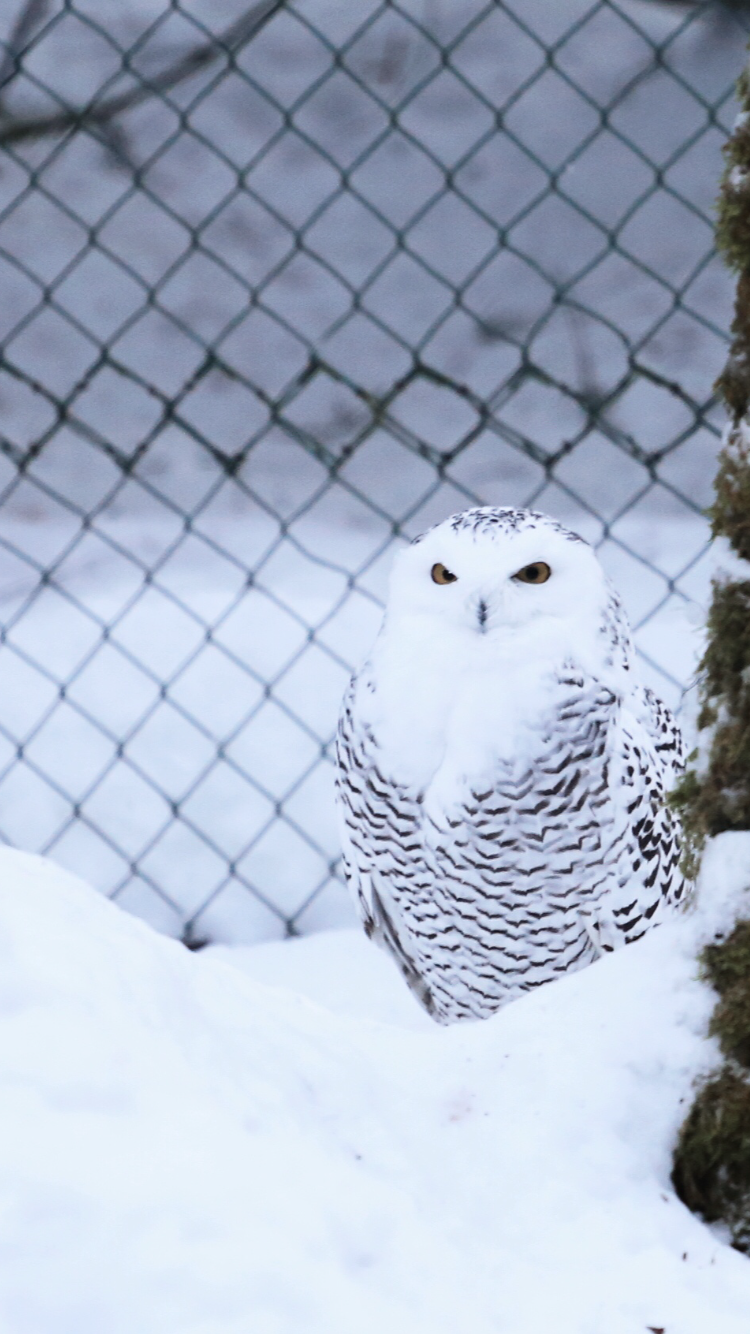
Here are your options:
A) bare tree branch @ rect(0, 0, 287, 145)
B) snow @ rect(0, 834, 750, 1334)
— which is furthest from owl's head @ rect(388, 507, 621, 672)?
bare tree branch @ rect(0, 0, 287, 145)

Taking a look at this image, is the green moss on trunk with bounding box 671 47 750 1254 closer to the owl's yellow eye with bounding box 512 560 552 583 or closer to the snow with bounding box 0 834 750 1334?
the snow with bounding box 0 834 750 1334

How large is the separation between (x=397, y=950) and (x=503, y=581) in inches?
25.9

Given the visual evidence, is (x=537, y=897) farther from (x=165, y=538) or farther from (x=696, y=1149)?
(x=165, y=538)

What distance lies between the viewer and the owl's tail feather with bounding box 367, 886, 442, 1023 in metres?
1.70

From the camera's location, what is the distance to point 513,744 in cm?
138

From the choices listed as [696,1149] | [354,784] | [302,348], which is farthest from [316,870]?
[696,1149]

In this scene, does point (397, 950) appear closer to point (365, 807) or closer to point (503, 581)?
point (365, 807)

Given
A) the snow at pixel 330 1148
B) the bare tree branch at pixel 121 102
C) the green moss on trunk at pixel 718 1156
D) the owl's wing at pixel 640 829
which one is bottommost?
the snow at pixel 330 1148

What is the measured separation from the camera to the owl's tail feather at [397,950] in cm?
170

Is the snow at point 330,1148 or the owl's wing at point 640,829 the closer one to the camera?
the snow at point 330,1148

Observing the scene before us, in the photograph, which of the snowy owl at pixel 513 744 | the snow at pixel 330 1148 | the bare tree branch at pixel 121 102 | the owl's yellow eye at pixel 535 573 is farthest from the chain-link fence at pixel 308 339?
the snow at pixel 330 1148

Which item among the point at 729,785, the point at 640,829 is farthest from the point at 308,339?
the point at 729,785

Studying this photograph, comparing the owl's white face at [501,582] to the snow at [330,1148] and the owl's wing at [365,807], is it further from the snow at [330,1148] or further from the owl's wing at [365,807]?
the snow at [330,1148]

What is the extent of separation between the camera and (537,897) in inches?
58.2
